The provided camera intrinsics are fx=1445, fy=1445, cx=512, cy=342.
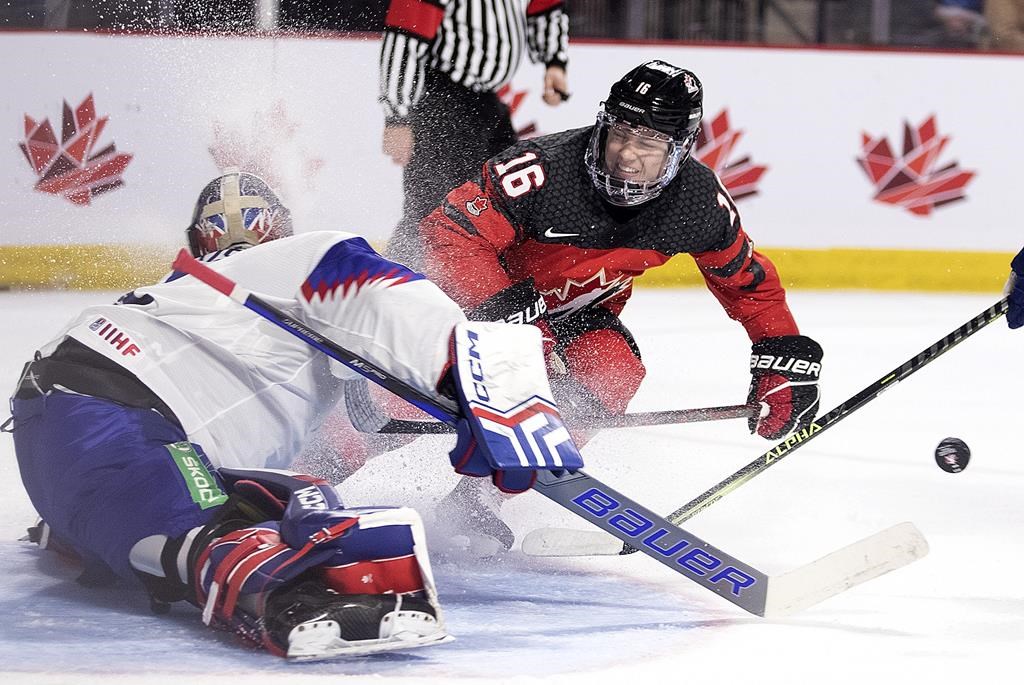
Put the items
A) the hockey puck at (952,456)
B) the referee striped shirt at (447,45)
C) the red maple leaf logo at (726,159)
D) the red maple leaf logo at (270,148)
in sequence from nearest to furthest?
the hockey puck at (952,456) < the referee striped shirt at (447,45) < the red maple leaf logo at (270,148) < the red maple leaf logo at (726,159)

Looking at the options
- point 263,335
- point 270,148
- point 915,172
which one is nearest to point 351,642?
point 263,335

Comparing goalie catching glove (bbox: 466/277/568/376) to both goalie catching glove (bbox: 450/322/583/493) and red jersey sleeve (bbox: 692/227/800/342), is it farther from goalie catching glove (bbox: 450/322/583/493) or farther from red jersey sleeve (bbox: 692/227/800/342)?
goalie catching glove (bbox: 450/322/583/493)

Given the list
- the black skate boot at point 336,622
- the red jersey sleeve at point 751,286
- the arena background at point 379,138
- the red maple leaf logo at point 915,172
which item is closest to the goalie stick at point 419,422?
the red jersey sleeve at point 751,286

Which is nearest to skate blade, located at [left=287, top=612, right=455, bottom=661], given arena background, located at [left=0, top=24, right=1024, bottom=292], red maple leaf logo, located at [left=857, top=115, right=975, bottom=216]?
arena background, located at [left=0, top=24, right=1024, bottom=292]

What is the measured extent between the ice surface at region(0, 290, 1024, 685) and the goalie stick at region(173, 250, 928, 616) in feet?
0.15

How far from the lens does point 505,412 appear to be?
6.15ft

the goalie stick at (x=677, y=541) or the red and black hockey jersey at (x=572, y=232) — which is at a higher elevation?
the red and black hockey jersey at (x=572, y=232)

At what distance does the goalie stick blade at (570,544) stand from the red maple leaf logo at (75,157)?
339 cm

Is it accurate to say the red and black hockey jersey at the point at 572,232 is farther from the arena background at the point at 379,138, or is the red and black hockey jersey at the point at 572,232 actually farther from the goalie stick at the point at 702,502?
the arena background at the point at 379,138

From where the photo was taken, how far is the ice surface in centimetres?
195

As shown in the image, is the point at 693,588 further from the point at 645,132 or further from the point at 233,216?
the point at 233,216

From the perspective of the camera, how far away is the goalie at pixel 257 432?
1854mm

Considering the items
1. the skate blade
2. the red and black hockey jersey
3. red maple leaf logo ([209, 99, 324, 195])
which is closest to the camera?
the skate blade

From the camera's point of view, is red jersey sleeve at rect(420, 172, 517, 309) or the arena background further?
the arena background
